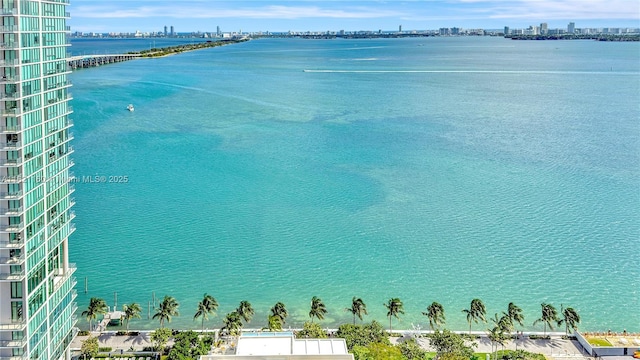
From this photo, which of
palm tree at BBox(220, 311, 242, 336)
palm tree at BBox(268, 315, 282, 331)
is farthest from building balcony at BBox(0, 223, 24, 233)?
palm tree at BBox(268, 315, 282, 331)

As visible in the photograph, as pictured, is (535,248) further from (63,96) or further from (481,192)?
(63,96)

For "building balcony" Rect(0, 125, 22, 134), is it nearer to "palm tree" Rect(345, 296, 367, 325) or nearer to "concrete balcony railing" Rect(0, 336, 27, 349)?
"concrete balcony railing" Rect(0, 336, 27, 349)

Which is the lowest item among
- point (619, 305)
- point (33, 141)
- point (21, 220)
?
point (619, 305)

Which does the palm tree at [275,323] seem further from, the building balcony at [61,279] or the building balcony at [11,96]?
the building balcony at [11,96]

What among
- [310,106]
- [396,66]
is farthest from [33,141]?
[396,66]

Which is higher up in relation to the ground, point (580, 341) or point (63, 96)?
point (63, 96)
